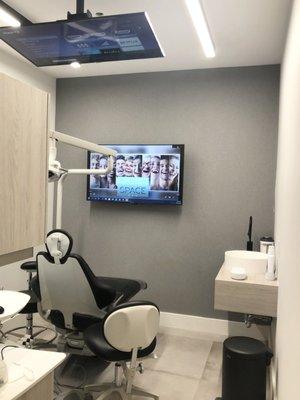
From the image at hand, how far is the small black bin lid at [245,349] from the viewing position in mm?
2379

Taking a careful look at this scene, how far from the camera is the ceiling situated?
97.5 inches

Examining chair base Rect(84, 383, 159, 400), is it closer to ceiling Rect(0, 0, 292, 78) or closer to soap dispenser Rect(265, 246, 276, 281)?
soap dispenser Rect(265, 246, 276, 281)

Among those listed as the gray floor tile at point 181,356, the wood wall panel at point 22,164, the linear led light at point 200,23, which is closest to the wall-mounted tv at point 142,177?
the linear led light at point 200,23

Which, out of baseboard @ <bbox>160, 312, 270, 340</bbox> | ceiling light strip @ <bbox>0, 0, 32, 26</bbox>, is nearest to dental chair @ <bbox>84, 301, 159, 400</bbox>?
baseboard @ <bbox>160, 312, 270, 340</bbox>

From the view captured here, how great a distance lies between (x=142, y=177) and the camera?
3.94m

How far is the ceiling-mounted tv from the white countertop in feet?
5.81

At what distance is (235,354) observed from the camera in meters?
2.40

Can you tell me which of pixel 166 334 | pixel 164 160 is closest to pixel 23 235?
pixel 164 160

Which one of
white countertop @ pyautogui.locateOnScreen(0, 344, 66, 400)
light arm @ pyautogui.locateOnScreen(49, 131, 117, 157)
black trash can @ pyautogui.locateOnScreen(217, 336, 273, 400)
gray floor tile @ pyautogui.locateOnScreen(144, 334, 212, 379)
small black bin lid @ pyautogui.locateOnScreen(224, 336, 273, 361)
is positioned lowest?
gray floor tile @ pyautogui.locateOnScreen(144, 334, 212, 379)

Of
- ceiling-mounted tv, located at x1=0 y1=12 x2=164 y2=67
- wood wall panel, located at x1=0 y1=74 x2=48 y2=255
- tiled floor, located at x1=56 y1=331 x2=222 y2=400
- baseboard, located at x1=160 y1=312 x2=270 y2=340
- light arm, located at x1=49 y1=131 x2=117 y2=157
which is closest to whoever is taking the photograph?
wood wall panel, located at x1=0 y1=74 x2=48 y2=255

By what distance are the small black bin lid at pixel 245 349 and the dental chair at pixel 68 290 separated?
864 mm

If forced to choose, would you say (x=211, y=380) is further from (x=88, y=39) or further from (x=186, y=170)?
(x=88, y=39)

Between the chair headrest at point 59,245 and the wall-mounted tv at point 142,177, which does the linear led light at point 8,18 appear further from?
the wall-mounted tv at point 142,177

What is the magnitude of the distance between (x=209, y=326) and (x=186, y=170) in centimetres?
163
